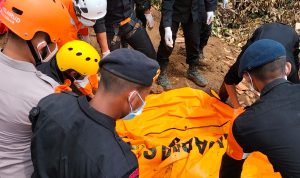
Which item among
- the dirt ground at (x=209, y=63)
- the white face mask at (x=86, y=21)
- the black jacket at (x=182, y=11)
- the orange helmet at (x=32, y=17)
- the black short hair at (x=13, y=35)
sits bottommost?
Answer: the dirt ground at (x=209, y=63)

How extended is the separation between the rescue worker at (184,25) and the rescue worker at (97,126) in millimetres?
2628

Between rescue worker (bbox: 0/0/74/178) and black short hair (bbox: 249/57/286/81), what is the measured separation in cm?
131

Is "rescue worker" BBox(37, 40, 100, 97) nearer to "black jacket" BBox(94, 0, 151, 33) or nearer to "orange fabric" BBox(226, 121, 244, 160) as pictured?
"black jacket" BBox(94, 0, 151, 33)

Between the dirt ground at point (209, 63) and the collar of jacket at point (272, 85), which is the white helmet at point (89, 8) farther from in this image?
the collar of jacket at point (272, 85)

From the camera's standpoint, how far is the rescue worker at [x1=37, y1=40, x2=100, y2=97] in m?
3.03

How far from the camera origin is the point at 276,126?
2.25 metres

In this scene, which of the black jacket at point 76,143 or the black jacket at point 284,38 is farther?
the black jacket at point 284,38

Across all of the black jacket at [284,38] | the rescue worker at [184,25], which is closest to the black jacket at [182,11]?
the rescue worker at [184,25]

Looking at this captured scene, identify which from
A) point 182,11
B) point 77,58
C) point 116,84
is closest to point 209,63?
point 182,11

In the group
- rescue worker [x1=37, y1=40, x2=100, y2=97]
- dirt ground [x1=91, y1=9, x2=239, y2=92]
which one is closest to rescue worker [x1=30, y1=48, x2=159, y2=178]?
rescue worker [x1=37, y1=40, x2=100, y2=97]

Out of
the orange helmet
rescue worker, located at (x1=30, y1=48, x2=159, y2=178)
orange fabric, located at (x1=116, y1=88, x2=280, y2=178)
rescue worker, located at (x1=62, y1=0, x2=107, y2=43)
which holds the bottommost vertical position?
orange fabric, located at (x1=116, y1=88, x2=280, y2=178)

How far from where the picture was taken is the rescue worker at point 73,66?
3.03m

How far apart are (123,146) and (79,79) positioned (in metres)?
1.71

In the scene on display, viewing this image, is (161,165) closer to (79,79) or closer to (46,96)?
(79,79)
